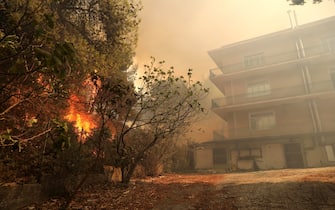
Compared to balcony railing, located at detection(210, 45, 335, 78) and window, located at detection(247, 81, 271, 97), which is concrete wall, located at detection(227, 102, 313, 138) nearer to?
window, located at detection(247, 81, 271, 97)

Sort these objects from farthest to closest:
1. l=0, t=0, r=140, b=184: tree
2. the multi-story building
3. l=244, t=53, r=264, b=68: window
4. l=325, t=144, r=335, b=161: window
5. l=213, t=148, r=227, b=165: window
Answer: l=244, t=53, r=264, b=68: window < l=213, t=148, r=227, b=165: window < the multi-story building < l=325, t=144, r=335, b=161: window < l=0, t=0, r=140, b=184: tree

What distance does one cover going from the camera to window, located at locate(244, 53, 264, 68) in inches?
1056

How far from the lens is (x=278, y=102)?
23.9 m

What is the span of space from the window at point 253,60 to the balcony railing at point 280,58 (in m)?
0.21

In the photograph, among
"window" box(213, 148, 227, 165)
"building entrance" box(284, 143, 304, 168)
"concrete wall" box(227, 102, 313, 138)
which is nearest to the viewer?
"building entrance" box(284, 143, 304, 168)

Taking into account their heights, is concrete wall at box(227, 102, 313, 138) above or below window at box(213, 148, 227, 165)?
above

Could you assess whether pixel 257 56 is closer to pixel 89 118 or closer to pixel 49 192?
pixel 89 118

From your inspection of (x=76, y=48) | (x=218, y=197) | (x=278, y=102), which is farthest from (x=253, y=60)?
(x=76, y=48)

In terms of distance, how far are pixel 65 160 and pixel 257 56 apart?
24316mm

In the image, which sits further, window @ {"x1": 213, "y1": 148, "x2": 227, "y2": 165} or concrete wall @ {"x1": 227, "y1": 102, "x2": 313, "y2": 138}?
window @ {"x1": 213, "y1": 148, "x2": 227, "y2": 165}

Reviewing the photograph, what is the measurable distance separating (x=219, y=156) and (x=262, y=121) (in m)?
5.56

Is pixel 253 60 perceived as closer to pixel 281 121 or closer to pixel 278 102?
pixel 278 102

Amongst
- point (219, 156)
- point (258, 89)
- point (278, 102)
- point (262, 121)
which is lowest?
point (219, 156)

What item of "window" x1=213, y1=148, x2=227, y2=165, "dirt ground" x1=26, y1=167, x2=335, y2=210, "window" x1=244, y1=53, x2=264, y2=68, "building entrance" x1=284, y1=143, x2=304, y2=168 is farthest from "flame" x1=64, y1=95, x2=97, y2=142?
"window" x1=244, y1=53, x2=264, y2=68
